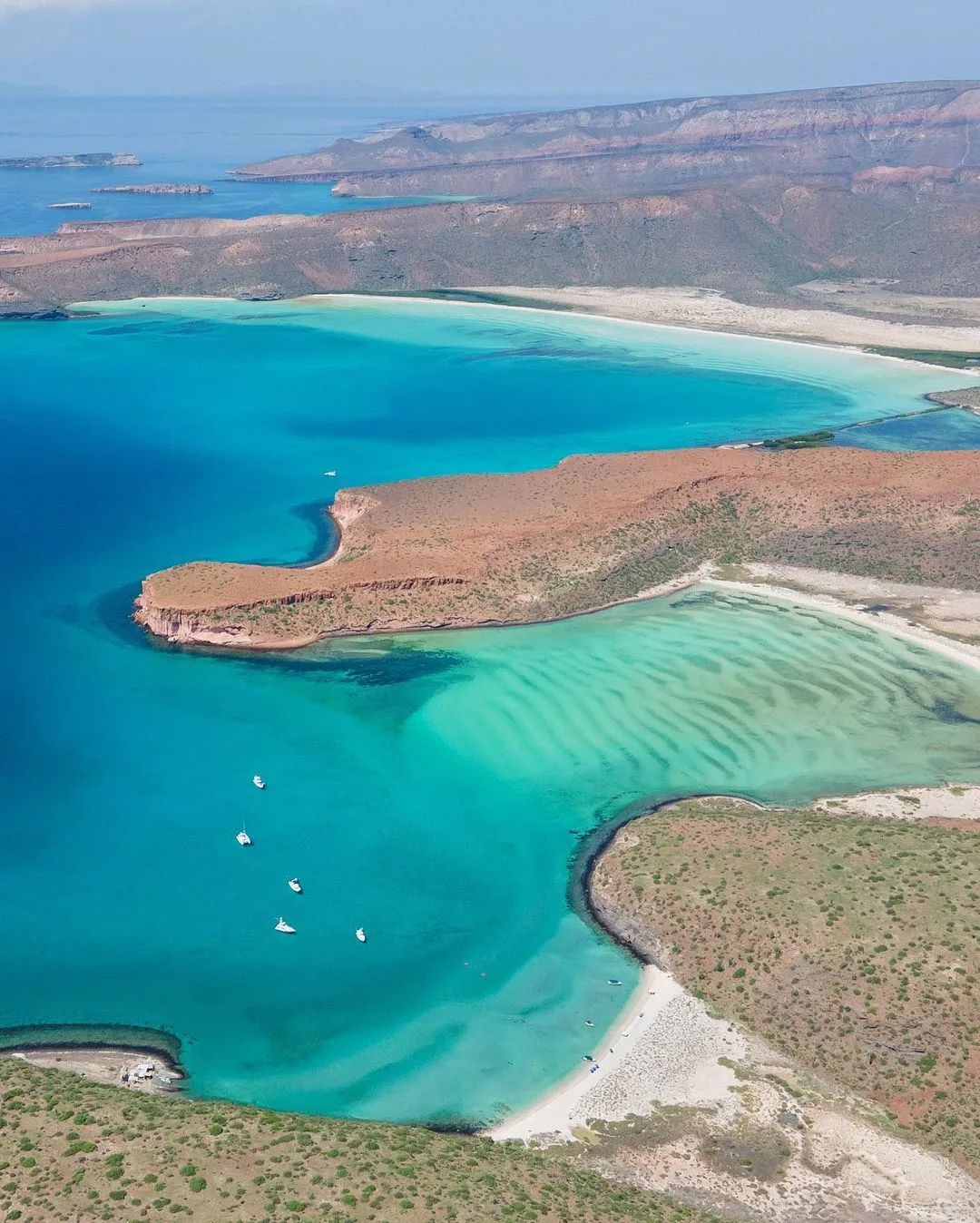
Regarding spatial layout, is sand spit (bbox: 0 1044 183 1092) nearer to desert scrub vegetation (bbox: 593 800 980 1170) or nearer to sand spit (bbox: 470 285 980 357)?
desert scrub vegetation (bbox: 593 800 980 1170)

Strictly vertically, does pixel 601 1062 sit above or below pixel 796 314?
below

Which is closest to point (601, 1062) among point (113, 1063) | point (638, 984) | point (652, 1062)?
point (652, 1062)

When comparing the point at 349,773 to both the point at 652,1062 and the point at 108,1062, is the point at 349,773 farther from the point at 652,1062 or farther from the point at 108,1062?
the point at 652,1062

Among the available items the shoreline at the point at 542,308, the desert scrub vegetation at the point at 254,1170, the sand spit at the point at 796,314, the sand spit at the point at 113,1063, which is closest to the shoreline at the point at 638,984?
the desert scrub vegetation at the point at 254,1170

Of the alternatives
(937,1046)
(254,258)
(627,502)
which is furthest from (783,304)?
(937,1046)

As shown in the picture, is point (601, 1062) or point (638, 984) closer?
point (601, 1062)

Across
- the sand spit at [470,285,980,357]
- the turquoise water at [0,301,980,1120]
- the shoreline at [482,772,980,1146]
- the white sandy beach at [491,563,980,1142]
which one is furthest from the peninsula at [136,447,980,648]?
the sand spit at [470,285,980,357]

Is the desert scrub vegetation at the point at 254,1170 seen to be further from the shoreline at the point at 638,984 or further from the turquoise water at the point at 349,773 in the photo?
the turquoise water at the point at 349,773
